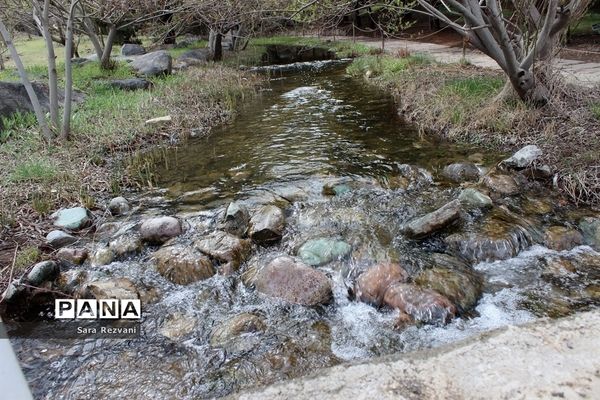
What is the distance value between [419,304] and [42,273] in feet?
10.1

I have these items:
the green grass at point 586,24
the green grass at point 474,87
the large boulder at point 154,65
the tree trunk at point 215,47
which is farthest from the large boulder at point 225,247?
the tree trunk at point 215,47

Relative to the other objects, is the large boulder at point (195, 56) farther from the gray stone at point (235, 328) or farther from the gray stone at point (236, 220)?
the gray stone at point (235, 328)

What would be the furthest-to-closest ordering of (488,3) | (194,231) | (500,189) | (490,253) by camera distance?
1. (488,3)
2. (500,189)
3. (194,231)
4. (490,253)

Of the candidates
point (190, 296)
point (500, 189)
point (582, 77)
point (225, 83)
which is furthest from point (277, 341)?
point (225, 83)

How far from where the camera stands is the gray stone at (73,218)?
4.54 meters

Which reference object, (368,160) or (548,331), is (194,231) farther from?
(548,331)

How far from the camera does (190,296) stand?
11.5ft

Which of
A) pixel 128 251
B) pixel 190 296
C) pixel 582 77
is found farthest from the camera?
pixel 582 77

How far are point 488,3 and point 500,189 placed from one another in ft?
7.51

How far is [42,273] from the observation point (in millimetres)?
3623

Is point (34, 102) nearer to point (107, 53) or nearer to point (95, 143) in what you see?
point (95, 143)

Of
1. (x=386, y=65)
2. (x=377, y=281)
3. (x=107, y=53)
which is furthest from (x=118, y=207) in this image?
(x=107, y=53)

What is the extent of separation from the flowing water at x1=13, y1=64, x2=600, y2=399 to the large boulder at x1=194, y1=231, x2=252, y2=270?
0.37 ft

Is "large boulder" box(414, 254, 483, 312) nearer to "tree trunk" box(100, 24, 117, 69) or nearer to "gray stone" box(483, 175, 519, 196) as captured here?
"gray stone" box(483, 175, 519, 196)
